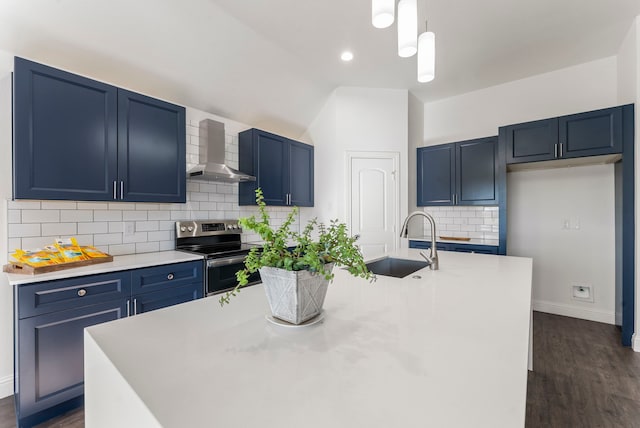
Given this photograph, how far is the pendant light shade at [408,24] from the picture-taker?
139 cm

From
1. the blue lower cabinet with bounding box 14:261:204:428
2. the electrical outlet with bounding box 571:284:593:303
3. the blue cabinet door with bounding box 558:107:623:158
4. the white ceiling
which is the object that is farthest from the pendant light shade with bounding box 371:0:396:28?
the electrical outlet with bounding box 571:284:593:303

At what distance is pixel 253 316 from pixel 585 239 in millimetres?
4050

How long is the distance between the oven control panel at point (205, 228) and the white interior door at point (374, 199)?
1.56 metres

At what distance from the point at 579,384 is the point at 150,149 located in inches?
147

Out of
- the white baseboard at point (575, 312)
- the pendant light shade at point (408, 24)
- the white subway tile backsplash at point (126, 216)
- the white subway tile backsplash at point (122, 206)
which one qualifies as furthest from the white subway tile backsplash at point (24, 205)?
the white baseboard at point (575, 312)

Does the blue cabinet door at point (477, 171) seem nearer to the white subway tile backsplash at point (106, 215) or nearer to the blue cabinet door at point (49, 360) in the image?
the white subway tile backsplash at point (106, 215)

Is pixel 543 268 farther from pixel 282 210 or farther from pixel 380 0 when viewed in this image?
pixel 380 0

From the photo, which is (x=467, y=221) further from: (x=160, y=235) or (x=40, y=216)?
(x=40, y=216)

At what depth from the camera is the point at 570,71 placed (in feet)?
11.3

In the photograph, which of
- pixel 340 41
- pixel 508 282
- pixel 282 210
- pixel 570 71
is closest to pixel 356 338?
pixel 508 282

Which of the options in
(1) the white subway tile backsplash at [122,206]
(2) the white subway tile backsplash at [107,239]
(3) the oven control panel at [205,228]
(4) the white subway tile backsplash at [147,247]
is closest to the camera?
(2) the white subway tile backsplash at [107,239]

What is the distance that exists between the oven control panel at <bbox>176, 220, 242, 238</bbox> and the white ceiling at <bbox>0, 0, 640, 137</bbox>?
4.08 feet

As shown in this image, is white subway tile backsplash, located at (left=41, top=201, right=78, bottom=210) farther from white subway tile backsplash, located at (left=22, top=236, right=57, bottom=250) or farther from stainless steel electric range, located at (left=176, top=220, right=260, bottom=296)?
stainless steel electric range, located at (left=176, top=220, right=260, bottom=296)

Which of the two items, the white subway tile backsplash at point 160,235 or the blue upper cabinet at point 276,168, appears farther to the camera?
the blue upper cabinet at point 276,168
